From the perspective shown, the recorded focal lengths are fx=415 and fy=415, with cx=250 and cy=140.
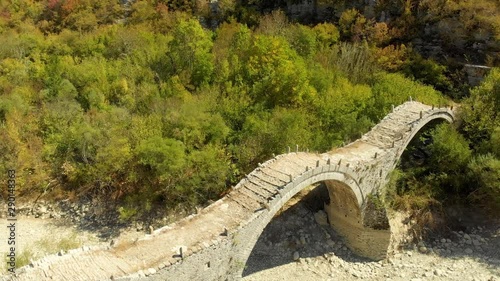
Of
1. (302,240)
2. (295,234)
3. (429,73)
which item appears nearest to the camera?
(302,240)

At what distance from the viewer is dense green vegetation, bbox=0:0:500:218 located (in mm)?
23266

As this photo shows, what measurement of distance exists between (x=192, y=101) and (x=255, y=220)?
40.0 feet

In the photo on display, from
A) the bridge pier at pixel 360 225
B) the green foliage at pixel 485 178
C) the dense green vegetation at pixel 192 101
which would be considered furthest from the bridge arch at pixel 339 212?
the green foliage at pixel 485 178

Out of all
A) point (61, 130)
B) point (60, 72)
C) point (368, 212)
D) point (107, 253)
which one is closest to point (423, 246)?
point (368, 212)

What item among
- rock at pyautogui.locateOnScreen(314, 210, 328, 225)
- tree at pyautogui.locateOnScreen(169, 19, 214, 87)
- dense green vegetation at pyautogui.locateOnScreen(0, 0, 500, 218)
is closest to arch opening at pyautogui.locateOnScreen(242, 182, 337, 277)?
rock at pyautogui.locateOnScreen(314, 210, 328, 225)

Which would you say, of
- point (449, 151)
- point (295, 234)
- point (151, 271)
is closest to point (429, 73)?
point (449, 151)

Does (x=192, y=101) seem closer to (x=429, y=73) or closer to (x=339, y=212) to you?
(x=339, y=212)

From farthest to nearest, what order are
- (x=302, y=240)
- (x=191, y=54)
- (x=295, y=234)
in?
(x=191, y=54) → (x=295, y=234) → (x=302, y=240)

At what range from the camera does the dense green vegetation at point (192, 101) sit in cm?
2327

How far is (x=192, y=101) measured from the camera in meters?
25.6

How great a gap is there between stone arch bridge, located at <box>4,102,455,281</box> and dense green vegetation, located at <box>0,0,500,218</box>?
3.05 metres

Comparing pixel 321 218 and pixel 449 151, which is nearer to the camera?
pixel 321 218

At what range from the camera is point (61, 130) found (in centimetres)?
2597

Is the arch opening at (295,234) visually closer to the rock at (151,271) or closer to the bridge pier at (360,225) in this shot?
the bridge pier at (360,225)
